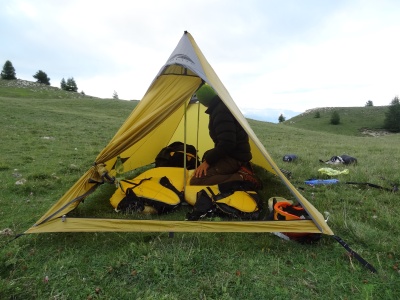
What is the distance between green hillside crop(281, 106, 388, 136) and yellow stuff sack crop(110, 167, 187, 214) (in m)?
56.8

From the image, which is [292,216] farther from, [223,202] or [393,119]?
[393,119]

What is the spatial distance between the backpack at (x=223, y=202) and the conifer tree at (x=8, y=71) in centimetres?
7037

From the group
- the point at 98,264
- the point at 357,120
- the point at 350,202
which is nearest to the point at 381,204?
the point at 350,202

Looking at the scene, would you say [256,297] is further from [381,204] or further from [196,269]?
[381,204]

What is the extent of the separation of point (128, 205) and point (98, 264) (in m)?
1.40

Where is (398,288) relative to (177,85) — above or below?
below

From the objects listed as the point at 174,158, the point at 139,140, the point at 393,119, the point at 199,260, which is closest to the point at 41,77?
the point at 174,158

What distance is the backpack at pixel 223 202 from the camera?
14.2 feet

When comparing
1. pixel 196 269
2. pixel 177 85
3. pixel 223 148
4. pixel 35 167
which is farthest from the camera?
pixel 35 167

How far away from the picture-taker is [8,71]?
6016 centimetres

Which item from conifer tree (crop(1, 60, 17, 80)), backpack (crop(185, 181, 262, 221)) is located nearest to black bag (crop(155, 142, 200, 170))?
backpack (crop(185, 181, 262, 221))

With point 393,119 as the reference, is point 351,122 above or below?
below

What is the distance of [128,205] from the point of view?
4535mm

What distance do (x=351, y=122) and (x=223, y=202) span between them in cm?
6948
